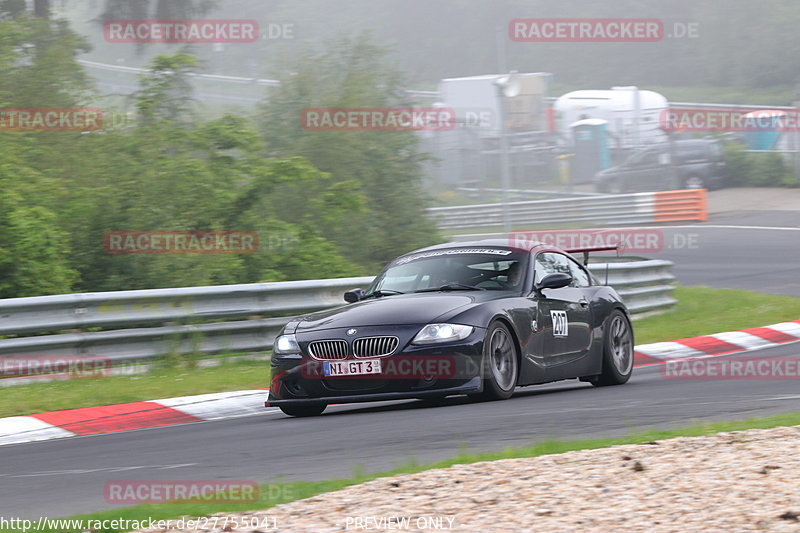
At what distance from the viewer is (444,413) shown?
29.1 ft

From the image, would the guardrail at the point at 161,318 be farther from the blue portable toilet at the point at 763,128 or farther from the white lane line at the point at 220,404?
the blue portable toilet at the point at 763,128

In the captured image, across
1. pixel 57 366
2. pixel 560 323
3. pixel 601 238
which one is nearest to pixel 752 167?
pixel 601 238

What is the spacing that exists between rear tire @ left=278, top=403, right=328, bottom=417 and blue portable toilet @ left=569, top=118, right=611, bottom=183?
32120mm

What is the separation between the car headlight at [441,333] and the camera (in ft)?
29.7

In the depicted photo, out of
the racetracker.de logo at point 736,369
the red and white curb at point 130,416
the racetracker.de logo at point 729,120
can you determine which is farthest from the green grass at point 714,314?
the racetracker.de logo at point 729,120

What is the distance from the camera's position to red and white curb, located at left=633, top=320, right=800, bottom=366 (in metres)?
14.7

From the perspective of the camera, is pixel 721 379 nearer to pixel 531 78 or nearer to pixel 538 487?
pixel 538 487

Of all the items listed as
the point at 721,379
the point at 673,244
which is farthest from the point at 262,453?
the point at 673,244

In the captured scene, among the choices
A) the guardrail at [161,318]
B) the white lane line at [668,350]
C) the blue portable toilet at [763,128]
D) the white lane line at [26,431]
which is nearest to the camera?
the white lane line at [26,431]

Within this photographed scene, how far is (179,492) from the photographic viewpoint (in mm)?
5977

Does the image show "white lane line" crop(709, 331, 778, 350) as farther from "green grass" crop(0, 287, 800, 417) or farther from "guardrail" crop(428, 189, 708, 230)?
"guardrail" crop(428, 189, 708, 230)

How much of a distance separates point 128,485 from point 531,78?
37.9 m

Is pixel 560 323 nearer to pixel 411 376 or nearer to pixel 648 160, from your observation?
pixel 411 376

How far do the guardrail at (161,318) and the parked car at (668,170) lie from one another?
88.2 feet
